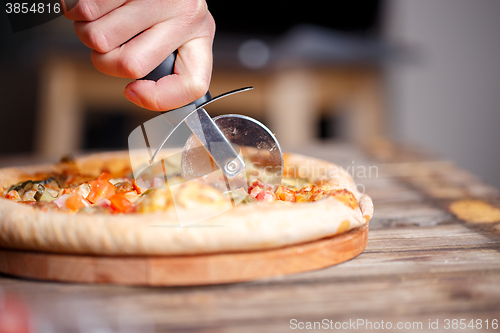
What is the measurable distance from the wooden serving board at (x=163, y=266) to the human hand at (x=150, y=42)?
0.44 m

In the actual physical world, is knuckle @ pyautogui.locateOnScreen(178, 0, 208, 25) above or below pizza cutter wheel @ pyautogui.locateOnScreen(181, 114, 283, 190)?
above

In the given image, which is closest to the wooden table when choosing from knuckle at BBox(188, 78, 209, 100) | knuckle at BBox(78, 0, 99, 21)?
knuckle at BBox(188, 78, 209, 100)

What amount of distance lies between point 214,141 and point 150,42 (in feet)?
1.01

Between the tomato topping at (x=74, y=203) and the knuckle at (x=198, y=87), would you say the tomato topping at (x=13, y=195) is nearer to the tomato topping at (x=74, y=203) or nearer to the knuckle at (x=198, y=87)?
the tomato topping at (x=74, y=203)

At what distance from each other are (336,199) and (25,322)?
2.36 ft

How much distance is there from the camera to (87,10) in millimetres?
967

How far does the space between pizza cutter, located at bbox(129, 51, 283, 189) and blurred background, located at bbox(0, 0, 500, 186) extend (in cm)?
277

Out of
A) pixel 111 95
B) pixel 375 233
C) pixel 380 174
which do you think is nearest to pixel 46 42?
pixel 111 95

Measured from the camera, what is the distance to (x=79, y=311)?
74cm

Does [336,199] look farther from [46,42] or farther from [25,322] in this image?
[46,42]

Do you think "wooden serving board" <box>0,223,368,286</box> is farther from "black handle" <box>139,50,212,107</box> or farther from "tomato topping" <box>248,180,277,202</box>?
"black handle" <box>139,50,212,107</box>

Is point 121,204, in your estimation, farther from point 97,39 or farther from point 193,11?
point 193,11

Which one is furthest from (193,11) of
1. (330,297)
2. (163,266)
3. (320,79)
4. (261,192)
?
(320,79)

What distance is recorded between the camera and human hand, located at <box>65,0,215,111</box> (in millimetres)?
994
